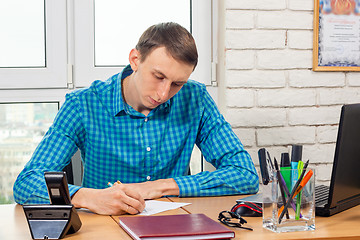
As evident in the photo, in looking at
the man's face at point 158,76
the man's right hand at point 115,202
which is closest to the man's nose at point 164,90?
the man's face at point 158,76

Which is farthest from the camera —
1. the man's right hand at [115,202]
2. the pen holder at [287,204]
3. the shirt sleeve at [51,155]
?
the shirt sleeve at [51,155]

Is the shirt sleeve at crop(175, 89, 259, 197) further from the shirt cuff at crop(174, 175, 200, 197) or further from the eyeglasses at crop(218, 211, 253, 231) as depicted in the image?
the eyeglasses at crop(218, 211, 253, 231)

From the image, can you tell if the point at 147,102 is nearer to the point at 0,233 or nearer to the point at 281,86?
the point at 0,233

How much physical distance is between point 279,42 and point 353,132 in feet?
3.37

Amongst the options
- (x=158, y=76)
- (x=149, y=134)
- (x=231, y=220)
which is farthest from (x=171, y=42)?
(x=231, y=220)

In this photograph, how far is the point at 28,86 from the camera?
7.04ft

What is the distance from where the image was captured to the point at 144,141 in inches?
68.1

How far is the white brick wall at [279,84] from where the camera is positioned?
2.14 m

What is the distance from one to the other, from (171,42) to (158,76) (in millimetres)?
114

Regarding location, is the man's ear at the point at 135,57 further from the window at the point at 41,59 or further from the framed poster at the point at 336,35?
the framed poster at the point at 336,35

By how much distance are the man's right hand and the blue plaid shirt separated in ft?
0.93

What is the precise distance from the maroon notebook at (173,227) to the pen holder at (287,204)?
125 mm

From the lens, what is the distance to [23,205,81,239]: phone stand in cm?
105

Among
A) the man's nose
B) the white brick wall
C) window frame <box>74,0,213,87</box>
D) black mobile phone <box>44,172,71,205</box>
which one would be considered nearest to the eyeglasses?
black mobile phone <box>44,172,71,205</box>
